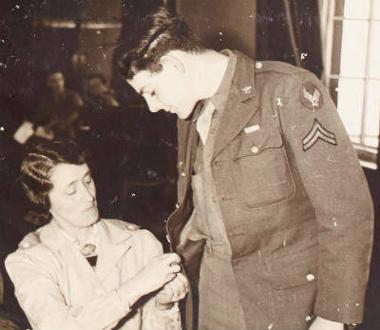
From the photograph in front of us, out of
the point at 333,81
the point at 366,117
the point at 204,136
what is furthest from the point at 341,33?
the point at 204,136

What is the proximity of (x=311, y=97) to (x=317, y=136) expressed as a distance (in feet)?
0.31

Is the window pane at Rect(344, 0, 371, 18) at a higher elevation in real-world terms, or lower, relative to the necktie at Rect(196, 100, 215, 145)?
higher

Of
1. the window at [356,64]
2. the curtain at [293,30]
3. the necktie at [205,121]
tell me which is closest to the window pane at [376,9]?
the window at [356,64]

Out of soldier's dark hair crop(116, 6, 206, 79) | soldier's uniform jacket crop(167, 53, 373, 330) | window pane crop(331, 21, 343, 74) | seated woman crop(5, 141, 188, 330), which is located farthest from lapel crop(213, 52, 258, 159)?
seated woman crop(5, 141, 188, 330)

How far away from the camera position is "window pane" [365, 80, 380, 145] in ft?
4.06

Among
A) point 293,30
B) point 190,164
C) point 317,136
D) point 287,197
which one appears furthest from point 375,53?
point 190,164

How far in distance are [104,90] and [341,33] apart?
70cm

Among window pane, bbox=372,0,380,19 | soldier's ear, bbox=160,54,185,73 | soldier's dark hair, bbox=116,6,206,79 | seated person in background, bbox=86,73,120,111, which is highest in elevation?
window pane, bbox=372,0,380,19

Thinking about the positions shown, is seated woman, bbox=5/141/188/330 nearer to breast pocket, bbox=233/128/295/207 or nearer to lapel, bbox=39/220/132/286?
lapel, bbox=39/220/132/286

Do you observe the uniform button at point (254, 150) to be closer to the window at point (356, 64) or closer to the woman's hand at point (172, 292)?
the window at point (356, 64)

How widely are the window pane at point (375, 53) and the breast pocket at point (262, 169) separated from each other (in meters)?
0.37

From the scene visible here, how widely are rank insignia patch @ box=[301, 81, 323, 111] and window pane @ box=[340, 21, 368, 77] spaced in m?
0.23

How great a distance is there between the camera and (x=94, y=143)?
138 centimetres

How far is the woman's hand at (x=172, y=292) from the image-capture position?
1.28 meters
